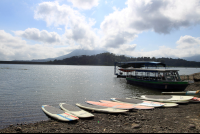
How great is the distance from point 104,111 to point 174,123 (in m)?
5.21

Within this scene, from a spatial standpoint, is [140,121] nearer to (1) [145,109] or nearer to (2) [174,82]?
(1) [145,109]

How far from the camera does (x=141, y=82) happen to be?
102 feet

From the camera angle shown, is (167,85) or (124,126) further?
(167,85)

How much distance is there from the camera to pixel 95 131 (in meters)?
7.94

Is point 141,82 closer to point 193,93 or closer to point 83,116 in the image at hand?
point 193,93

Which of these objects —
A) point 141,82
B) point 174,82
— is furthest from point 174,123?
point 141,82

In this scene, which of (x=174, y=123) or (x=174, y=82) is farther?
(x=174, y=82)

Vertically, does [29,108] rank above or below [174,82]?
below

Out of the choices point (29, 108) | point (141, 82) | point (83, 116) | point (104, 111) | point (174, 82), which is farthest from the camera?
point (141, 82)

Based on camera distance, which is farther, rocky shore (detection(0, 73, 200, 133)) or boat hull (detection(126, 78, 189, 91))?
boat hull (detection(126, 78, 189, 91))

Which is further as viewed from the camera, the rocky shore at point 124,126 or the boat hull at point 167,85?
the boat hull at point 167,85

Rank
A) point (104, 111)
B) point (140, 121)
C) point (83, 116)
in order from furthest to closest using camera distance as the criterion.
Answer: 1. point (104, 111)
2. point (83, 116)
3. point (140, 121)

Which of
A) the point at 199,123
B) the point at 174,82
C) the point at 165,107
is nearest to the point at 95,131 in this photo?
the point at 199,123

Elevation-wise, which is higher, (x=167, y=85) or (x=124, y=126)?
(x=167, y=85)
